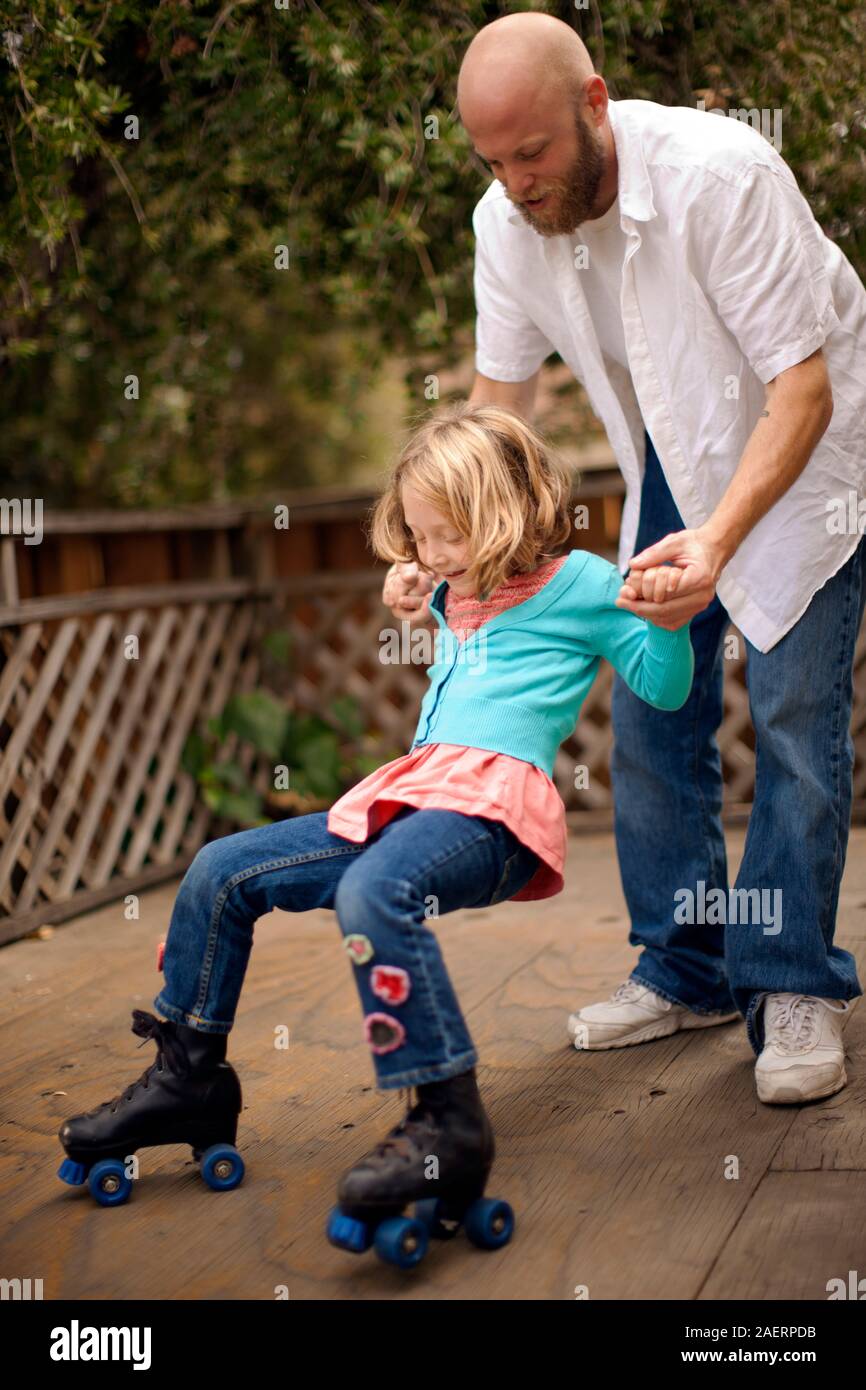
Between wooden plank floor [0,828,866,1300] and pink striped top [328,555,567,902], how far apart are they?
0.39m

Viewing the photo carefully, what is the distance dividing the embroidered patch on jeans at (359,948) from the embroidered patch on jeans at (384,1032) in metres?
0.06

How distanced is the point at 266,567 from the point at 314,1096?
2.52 metres

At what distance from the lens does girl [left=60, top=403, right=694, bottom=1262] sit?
1.66m

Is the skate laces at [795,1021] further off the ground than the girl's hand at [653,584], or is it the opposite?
the girl's hand at [653,584]

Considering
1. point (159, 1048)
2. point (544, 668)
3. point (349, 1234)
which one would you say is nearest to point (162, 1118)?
point (159, 1048)

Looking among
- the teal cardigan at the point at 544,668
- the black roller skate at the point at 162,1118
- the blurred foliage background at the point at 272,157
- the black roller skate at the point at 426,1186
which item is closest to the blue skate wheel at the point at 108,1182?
the black roller skate at the point at 162,1118

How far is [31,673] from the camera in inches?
134

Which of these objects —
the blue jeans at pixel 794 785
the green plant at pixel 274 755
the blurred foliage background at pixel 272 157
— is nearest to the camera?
the blue jeans at pixel 794 785

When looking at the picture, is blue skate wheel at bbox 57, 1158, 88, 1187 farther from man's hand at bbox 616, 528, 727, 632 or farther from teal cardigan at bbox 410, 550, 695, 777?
man's hand at bbox 616, 528, 727, 632

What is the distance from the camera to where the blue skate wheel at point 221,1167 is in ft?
5.85

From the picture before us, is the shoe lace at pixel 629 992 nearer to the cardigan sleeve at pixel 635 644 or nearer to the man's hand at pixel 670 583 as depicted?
the cardigan sleeve at pixel 635 644

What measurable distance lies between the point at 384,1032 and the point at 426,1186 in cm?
17

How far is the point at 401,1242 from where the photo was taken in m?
1.50
